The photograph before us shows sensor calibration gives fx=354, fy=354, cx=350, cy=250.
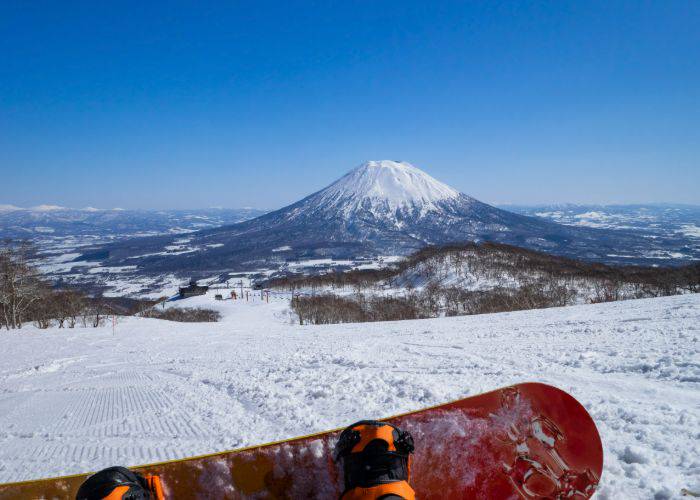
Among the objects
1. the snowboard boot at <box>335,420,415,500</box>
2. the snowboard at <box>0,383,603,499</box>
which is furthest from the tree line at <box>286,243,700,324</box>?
the snowboard boot at <box>335,420,415,500</box>

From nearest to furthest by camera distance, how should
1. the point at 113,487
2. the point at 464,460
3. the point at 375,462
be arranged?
the point at 113,487
the point at 375,462
the point at 464,460

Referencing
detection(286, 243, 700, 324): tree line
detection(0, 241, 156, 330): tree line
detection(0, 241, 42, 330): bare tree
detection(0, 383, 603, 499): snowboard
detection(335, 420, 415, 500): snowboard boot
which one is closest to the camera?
detection(335, 420, 415, 500): snowboard boot

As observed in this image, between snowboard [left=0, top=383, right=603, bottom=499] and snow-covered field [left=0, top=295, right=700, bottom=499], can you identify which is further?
snow-covered field [left=0, top=295, right=700, bottom=499]

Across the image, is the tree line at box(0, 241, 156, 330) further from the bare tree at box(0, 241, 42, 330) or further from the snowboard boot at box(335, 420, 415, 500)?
the snowboard boot at box(335, 420, 415, 500)

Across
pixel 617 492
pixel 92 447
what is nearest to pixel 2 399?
pixel 92 447

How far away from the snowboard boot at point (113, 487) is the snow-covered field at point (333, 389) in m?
2.61

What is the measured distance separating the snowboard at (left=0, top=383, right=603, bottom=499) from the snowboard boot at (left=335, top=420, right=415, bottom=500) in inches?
19.5

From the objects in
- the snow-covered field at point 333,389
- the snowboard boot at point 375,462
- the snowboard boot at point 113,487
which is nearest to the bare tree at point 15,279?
the snow-covered field at point 333,389

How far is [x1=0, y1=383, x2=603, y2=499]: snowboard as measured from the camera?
2.71 m

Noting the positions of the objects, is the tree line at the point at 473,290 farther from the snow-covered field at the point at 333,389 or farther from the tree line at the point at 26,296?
the snow-covered field at the point at 333,389

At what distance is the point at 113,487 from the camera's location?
6.66ft

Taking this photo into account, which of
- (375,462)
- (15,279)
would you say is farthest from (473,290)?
(375,462)

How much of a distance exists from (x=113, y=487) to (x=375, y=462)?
1.54 meters

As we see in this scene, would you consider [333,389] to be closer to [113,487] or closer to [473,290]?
[113,487]
